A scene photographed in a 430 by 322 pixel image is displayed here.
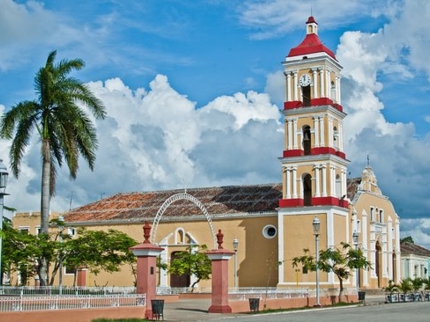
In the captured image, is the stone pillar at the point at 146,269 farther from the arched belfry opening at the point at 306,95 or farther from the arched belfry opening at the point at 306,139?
the arched belfry opening at the point at 306,95

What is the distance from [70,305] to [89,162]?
14.1 metres

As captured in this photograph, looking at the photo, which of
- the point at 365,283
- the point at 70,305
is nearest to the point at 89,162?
the point at 70,305

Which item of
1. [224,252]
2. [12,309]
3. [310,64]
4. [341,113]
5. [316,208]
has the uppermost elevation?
[310,64]

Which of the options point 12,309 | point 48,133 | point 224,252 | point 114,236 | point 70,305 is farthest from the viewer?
point 114,236

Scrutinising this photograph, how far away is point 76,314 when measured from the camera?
2309 cm

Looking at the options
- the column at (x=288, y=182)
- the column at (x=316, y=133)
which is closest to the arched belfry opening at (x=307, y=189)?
the column at (x=288, y=182)

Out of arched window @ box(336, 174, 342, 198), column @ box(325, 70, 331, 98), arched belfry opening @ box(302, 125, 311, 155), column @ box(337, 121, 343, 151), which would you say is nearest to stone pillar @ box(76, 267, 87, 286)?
arched belfry opening @ box(302, 125, 311, 155)

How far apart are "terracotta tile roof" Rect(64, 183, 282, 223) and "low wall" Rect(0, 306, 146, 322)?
91.0 ft

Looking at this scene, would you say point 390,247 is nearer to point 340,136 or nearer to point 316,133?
point 340,136

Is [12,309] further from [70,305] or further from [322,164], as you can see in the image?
[322,164]

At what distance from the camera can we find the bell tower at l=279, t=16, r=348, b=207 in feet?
164

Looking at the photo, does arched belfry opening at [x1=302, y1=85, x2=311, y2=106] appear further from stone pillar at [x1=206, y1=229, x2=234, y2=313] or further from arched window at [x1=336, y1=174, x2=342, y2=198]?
stone pillar at [x1=206, y1=229, x2=234, y2=313]

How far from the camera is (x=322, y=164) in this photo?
1969 inches

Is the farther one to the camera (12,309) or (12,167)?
(12,167)
